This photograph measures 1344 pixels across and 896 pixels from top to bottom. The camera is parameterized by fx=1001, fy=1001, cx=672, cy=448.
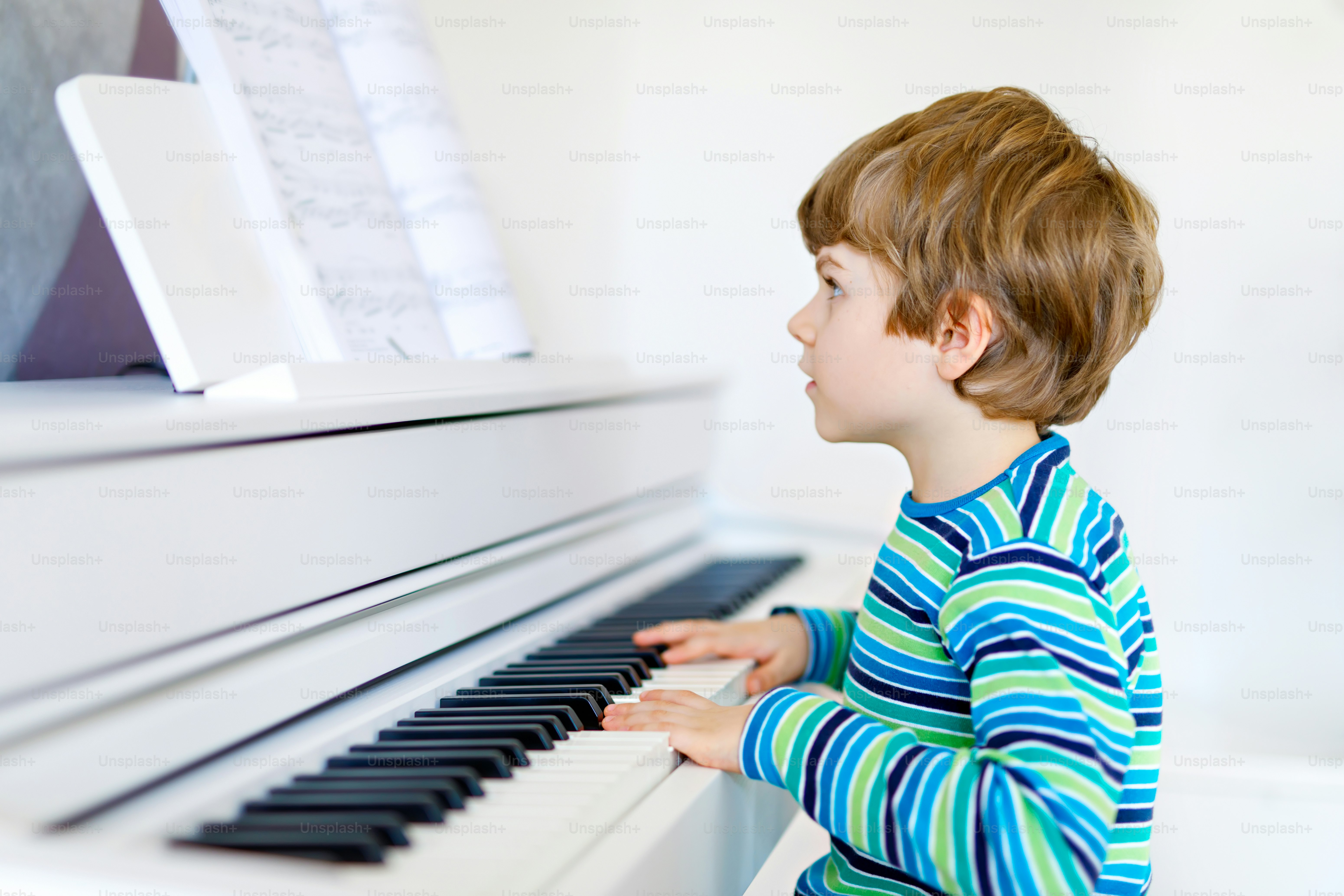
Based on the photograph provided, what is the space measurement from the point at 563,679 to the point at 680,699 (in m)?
0.14

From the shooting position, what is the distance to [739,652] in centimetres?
126

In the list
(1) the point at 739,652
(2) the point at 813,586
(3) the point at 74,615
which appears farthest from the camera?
(2) the point at 813,586

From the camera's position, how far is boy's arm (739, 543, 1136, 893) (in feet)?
2.51

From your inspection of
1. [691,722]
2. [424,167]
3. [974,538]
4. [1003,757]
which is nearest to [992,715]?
[1003,757]

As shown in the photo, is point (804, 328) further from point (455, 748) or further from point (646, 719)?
point (455, 748)

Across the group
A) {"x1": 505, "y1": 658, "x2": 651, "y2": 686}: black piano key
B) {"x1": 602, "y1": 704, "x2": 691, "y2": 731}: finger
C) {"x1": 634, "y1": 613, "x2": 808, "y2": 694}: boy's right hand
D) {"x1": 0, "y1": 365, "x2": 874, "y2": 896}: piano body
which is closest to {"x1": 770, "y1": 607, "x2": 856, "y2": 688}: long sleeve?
{"x1": 634, "y1": 613, "x2": 808, "y2": 694}: boy's right hand

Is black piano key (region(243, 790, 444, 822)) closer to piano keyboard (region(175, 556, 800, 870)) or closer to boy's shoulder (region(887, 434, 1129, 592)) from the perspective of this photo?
piano keyboard (region(175, 556, 800, 870))

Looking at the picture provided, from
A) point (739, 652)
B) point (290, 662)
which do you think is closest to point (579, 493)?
point (739, 652)

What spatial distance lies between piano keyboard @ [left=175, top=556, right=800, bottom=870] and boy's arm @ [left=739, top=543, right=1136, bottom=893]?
0.17m

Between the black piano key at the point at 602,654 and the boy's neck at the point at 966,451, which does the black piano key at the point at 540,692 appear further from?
the boy's neck at the point at 966,451

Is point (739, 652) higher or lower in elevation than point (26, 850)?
lower

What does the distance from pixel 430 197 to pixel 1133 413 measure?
1.76 meters

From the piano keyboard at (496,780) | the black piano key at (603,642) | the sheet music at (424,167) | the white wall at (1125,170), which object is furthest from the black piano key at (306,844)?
the white wall at (1125,170)

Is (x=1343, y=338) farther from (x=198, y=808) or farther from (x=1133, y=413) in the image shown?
(x=198, y=808)
